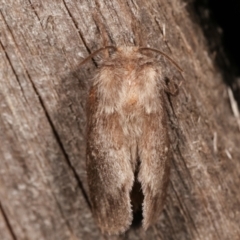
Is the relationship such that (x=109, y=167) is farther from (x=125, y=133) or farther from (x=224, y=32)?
(x=224, y=32)

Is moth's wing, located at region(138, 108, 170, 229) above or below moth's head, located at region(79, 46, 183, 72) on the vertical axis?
below

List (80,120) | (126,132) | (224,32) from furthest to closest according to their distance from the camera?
(224,32), (80,120), (126,132)

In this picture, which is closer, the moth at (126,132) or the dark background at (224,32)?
the moth at (126,132)

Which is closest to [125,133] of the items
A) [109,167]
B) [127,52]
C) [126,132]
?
[126,132]

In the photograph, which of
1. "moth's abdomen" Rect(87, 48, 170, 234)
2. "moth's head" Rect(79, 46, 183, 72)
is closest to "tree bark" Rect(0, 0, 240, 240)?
"moth's head" Rect(79, 46, 183, 72)

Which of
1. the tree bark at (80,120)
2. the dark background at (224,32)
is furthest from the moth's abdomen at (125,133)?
the dark background at (224,32)

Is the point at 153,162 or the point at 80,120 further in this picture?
the point at 80,120

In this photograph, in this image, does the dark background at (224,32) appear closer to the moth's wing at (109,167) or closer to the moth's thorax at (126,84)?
the moth's thorax at (126,84)

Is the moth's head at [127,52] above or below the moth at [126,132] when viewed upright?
above

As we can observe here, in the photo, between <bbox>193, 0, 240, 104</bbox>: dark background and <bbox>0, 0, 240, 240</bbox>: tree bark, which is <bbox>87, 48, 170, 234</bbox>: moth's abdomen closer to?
<bbox>0, 0, 240, 240</bbox>: tree bark
